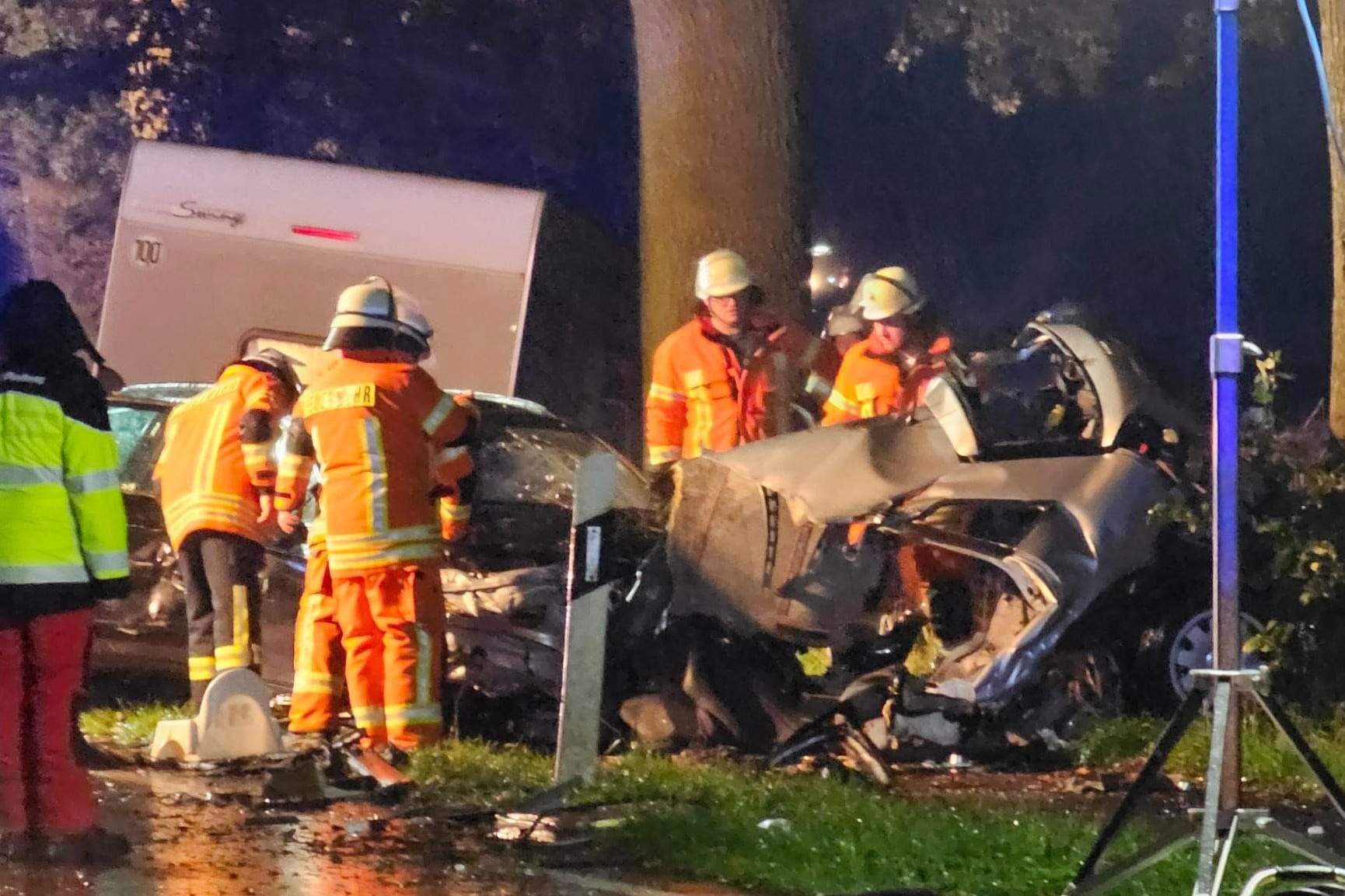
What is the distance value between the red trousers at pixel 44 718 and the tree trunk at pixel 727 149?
320 centimetres

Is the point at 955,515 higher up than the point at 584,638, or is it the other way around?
the point at 955,515

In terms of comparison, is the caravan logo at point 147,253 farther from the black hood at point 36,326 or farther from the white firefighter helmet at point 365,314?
the black hood at point 36,326

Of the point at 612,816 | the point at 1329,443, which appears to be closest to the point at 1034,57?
the point at 1329,443

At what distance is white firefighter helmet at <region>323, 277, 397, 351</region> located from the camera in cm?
702

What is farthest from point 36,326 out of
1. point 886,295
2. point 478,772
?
point 886,295

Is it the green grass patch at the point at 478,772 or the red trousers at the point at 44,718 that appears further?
the green grass patch at the point at 478,772

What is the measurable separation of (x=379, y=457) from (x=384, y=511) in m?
0.23

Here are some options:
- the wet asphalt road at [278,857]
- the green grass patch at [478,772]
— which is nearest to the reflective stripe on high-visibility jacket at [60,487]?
the wet asphalt road at [278,857]

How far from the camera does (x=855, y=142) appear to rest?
8.20 m

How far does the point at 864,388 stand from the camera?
7461 mm

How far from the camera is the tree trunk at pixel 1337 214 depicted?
6590mm

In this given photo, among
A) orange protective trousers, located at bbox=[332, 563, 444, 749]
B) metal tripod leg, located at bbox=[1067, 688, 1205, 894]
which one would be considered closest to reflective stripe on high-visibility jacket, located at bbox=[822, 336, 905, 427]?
orange protective trousers, located at bbox=[332, 563, 444, 749]

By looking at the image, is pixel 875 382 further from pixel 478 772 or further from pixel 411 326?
pixel 478 772

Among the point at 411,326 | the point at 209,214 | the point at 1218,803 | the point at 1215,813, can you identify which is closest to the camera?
the point at 1215,813
